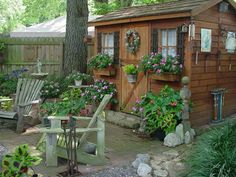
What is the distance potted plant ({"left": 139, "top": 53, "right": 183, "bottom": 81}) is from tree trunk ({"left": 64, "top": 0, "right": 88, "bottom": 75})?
339 cm

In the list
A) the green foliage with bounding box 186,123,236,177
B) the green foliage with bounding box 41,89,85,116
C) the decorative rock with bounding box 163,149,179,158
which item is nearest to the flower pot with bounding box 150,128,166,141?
the decorative rock with bounding box 163,149,179,158

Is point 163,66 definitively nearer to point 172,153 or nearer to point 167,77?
point 167,77

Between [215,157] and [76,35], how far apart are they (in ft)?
20.4

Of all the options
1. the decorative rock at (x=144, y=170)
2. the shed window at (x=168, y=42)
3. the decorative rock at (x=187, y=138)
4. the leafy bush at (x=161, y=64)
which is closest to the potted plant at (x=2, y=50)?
the leafy bush at (x=161, y=64)

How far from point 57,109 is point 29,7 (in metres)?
19.0

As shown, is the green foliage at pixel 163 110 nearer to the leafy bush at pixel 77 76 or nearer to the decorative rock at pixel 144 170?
the decorative rock at pixel 144 170

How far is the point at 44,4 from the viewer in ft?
75.6

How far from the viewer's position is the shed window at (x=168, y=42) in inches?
231

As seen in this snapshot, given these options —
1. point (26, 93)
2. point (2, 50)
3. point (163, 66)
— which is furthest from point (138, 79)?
point (2, 50)

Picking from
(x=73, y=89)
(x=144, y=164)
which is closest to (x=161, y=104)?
(x=144, y=164)

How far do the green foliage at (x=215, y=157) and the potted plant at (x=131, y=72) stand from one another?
262 centimetres

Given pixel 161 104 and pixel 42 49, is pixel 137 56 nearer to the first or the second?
pixel 161 104

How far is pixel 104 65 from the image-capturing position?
705cm

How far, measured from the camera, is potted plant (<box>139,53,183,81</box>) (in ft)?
18.4
